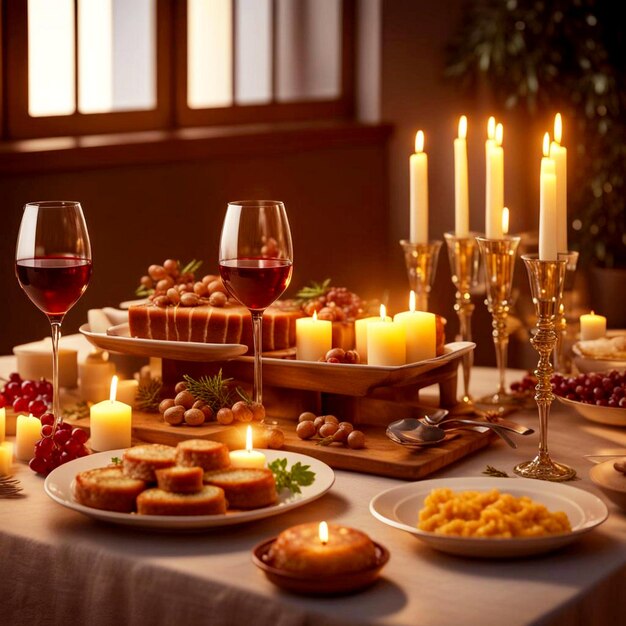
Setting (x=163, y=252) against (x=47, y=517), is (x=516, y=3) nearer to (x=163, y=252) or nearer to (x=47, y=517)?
(x=163, y=252)

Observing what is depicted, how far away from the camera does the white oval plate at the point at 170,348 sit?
1522 millimetres

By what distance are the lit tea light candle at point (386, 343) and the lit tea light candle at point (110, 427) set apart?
0.34 meters

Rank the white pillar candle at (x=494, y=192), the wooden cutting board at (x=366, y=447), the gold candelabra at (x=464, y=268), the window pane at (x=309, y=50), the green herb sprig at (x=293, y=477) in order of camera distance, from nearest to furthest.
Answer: the green herb sprig at (x=293, y=477) → the wooden cutting board at (x=366, y=447) → the white pillar candle at (x=494, y=192) → the gold candelabra at (x=464, y=268) → the window pane at (x=309, y=50)

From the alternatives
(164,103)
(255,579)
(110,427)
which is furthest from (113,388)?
(164,103)

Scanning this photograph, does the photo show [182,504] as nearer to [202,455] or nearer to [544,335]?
[202,455]

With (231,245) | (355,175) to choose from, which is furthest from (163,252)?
(231,245)

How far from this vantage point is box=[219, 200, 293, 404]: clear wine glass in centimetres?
138

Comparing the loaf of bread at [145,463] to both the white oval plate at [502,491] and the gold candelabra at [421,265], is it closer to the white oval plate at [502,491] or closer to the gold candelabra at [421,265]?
the white oval plate at [502,491]

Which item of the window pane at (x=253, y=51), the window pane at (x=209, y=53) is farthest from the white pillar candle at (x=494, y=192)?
the window pane at (x=253, y=51)

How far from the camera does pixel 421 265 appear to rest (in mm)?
1837

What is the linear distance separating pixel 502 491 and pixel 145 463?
1.27ft

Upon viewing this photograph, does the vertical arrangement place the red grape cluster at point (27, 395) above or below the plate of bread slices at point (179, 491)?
above

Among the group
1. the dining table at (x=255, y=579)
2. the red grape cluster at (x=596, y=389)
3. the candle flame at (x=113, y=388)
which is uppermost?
the candle flame at (x=113, y=388)

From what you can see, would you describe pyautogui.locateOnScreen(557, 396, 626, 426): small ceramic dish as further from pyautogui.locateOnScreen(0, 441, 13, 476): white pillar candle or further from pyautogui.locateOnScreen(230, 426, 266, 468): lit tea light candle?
pyautogui.locateOnScreen(0, 441, 13, 476): white pillar candle
